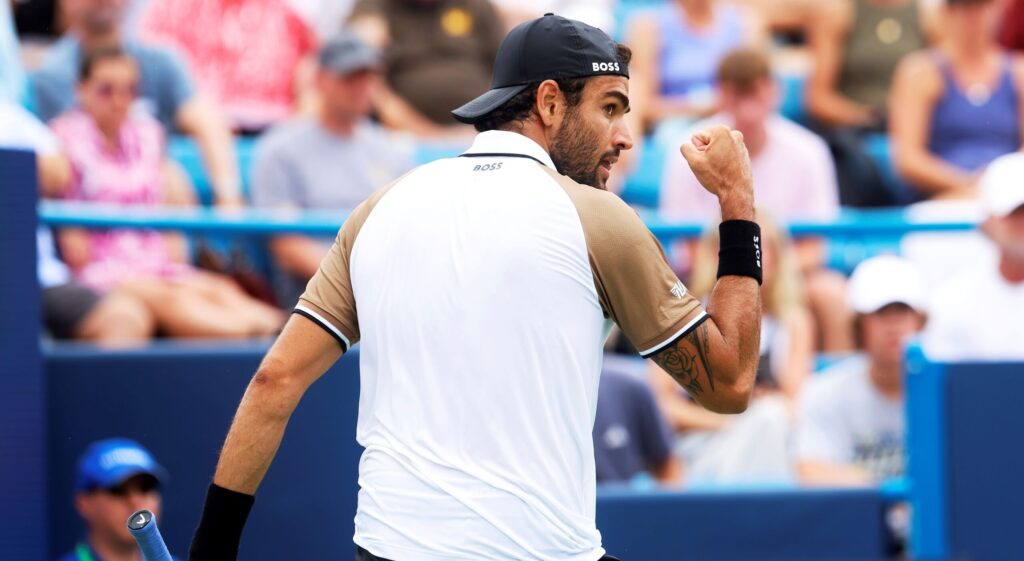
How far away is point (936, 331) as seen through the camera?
20.2 feet

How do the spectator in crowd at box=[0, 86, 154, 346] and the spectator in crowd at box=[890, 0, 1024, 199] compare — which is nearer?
the spectator in crowd at box=[0, 86, 154, 346]

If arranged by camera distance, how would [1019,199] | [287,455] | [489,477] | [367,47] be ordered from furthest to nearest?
1. [367,47]
2. [1019,199]
3. [287,455]
4. [489,477]

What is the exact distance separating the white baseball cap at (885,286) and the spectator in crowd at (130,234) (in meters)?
2.31

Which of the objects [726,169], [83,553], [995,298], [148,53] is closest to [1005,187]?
[995,298]

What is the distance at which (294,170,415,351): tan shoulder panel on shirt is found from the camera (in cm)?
318

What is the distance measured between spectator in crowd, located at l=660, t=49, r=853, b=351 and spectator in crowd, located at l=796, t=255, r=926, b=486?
895mm

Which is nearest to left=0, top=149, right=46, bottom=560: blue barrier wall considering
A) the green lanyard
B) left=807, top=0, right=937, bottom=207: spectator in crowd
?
the green lanyard

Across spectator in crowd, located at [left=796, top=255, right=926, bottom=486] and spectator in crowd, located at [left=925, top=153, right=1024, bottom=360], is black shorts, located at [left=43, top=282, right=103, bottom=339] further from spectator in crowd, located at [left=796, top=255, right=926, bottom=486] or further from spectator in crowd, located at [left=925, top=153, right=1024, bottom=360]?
spectator in crowd, located at [left=925, top=153, right=1024, bottom=360]

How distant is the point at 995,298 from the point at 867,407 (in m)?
0.66

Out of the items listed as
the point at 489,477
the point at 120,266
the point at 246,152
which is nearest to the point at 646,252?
the point at 489,477

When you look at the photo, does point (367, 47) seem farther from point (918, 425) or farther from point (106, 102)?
point (918, 425)

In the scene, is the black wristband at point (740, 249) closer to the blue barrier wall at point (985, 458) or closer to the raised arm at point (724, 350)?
the raised arm at point (724, 350)

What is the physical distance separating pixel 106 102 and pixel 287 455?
2.35 m

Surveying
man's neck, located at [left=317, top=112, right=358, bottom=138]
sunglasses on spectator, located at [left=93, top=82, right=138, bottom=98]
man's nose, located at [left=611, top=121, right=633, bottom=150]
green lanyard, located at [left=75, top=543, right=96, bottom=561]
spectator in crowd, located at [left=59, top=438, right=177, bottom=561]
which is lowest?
green lanyard, located at [left=75, top=543, right=96, bottom=561]
